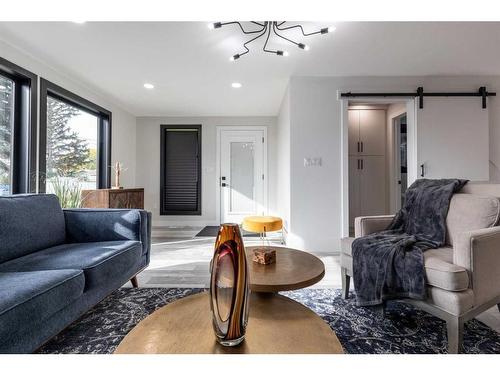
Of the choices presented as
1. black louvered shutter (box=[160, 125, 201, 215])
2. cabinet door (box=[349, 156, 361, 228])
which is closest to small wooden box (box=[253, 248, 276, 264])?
cabinet door (box=[349, 156, 361, 228])

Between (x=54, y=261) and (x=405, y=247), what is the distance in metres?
2.13

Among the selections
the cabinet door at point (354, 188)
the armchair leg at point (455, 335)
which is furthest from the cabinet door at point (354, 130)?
the armchair leg at point (455, 335)

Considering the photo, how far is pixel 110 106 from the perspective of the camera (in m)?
4.34

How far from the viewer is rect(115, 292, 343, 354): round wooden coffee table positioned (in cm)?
77

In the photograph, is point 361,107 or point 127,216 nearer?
point 127,216

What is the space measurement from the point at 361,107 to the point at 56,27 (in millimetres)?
4403

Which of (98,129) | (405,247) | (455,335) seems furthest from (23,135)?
(455,335)

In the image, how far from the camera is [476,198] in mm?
1633

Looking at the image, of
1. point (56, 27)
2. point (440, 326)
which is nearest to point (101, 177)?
point (56, 27)

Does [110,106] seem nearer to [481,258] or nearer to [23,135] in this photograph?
[23,135]

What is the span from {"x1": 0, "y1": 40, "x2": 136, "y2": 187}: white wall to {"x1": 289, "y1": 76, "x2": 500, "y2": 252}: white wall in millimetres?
2980

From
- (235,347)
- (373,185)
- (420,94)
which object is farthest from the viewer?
(373,185)

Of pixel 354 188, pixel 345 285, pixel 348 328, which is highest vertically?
pixel 354 188

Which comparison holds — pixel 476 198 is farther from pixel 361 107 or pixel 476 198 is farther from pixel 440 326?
pixel 361 107
